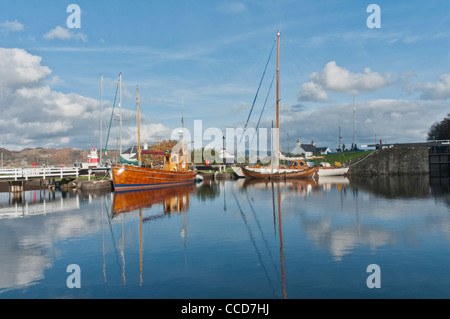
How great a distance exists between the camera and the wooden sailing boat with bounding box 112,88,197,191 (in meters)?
41.5

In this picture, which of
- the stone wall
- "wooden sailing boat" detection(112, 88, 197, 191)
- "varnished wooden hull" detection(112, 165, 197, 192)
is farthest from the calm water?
the stone wall

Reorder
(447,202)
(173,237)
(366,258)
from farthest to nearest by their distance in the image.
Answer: (447,202) < (173,237) < (366,258)

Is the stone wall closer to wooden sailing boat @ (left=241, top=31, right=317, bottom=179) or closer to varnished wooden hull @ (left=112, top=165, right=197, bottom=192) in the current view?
wooden sailing boat @ (left=241, top=31, right=317, bottom=179)

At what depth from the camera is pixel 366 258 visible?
1229cm

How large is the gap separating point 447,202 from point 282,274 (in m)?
23.0

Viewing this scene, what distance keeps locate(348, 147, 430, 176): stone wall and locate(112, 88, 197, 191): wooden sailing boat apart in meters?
39.2

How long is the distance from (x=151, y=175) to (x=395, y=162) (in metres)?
55.6

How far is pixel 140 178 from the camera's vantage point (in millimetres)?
43812

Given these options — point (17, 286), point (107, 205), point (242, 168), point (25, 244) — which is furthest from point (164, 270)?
point (242, 168)

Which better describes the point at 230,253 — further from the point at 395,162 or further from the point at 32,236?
the point at 395,162

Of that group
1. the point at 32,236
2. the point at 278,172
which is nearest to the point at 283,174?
the point at 278,172

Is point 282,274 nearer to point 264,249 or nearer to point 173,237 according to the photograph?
point 264,249

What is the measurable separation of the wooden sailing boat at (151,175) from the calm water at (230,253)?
17.1 meters
